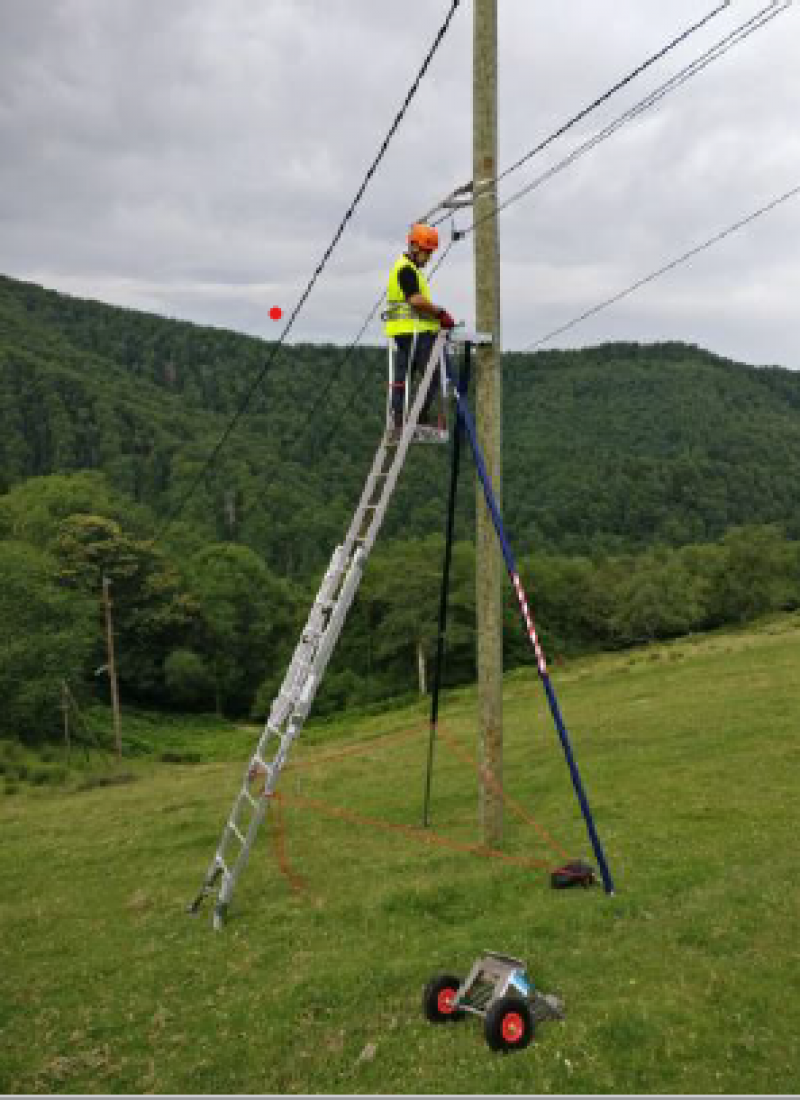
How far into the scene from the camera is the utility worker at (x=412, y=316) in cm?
1266

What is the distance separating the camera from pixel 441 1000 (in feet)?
30.4

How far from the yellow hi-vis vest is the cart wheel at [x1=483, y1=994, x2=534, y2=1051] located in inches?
355

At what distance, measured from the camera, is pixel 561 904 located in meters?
11.9

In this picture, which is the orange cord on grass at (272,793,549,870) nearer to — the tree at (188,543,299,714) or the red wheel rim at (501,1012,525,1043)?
the red wheel rim at (501,1012,525,1043)

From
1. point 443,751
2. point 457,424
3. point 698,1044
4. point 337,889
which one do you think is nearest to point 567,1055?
point 698,1044

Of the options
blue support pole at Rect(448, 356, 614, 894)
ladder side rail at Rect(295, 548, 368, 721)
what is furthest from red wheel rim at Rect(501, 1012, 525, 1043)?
ladder side rail at Rect(295, 548, 368, 721)

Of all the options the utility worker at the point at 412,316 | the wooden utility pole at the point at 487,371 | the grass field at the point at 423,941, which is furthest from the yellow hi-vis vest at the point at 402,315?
the grass field at the point at 423,941

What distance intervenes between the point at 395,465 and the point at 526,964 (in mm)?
6870

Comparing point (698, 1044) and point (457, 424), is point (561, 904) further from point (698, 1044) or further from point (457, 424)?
point (457, 424)

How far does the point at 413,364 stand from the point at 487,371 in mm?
1579

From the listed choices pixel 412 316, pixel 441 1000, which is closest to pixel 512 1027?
pixel 441 1000

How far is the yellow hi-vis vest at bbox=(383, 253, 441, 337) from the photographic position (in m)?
12.8

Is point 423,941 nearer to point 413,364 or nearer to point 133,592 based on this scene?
point 413,364

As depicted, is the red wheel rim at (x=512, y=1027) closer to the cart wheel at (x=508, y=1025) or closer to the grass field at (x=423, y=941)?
the cart wheel at (x=508, y=1025)
